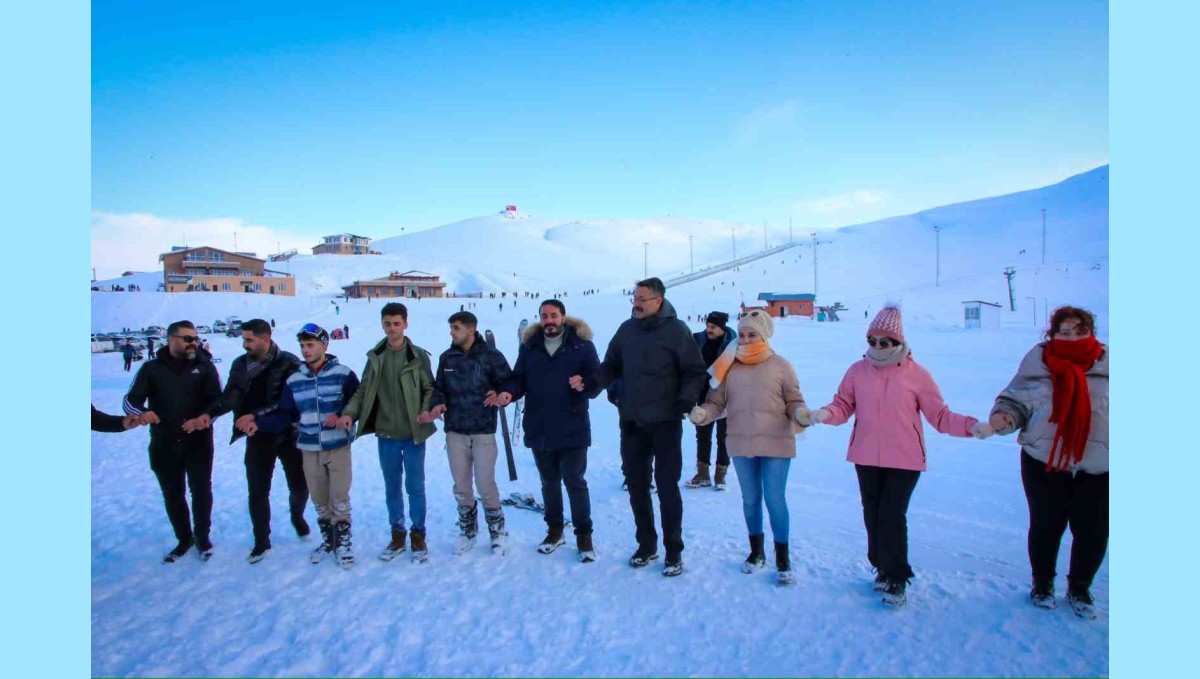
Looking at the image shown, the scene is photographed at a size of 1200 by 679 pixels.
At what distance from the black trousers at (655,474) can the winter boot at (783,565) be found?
2.23 ft

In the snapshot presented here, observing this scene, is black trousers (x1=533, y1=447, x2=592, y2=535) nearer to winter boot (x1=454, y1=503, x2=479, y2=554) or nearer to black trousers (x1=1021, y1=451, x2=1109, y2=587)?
winter boot (x1=454, y1=503, x2=479, y2=554)

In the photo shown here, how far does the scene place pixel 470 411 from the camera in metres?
4.91

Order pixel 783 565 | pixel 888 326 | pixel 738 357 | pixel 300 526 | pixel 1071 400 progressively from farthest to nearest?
pixel 300 526 < pixel 738 357 < pixel 783 565 < pixel 888 326 < pixel 1071 400

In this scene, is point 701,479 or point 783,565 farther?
point 701,479

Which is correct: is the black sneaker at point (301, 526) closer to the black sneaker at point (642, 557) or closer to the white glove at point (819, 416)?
the black sneaker at point (642, 557)

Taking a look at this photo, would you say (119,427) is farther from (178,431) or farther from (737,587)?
(737,587)

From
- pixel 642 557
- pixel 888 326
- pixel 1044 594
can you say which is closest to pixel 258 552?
pixel 642 557

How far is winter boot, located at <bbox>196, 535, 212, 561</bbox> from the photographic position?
499 centimetres

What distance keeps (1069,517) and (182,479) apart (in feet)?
21.0

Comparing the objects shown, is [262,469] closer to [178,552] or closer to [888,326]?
[178,552]

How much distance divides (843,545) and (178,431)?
17.5 ft

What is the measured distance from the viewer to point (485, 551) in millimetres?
5000

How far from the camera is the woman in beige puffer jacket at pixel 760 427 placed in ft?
14.4

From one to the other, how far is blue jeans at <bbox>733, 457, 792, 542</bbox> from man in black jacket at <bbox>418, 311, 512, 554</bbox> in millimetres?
1929
